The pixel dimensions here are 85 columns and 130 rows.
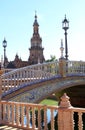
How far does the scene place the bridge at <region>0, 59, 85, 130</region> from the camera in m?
11.4

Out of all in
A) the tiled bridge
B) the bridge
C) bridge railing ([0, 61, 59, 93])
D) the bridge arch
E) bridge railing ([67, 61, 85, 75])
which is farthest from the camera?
bridge railing ([67, 61, 85, 75])

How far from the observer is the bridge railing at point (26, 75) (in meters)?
11.5

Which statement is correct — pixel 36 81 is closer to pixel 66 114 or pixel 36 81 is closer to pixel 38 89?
pixel 38 89

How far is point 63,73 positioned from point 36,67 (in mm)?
2465

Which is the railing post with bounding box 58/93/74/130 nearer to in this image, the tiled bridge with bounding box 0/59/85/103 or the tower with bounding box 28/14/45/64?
the tiled bridge with bounding box 0/59/85/103

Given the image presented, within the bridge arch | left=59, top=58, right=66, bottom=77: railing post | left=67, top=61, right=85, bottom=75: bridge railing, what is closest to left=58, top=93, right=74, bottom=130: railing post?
the bridge arch

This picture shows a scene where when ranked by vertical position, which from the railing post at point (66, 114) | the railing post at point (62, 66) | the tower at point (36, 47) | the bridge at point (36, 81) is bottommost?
the railing post at point (66, 114)

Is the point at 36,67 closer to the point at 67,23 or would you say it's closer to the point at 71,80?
the point at 71,80

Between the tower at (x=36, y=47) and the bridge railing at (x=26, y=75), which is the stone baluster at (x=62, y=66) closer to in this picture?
the bridge railing at (x=26, y=75)

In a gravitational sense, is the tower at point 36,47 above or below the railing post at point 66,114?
A: above

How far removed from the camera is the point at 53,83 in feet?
50.2

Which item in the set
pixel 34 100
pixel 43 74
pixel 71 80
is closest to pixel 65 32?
pixel 71 80

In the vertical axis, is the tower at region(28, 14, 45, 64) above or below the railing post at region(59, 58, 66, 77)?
above

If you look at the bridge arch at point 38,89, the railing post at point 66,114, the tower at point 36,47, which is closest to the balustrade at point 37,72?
the bridge arch at point 38,89
